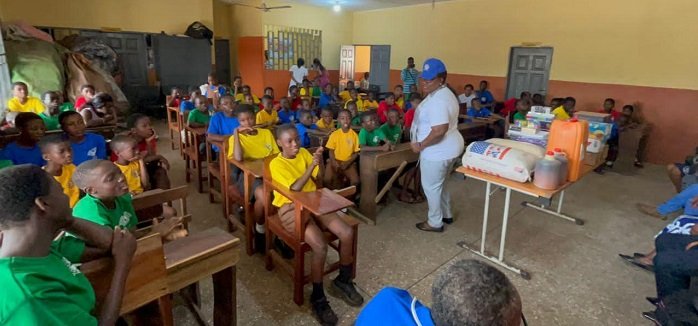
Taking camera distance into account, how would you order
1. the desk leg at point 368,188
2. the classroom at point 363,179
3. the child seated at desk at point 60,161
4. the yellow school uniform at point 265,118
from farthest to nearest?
the yellow school uniform at point 265,118
the desk leg at point 368,188
the child seated at desk at point 60,161
the classroom at point 363,179

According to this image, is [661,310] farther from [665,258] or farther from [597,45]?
Result: [597,45]

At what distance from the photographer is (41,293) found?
0.94 metres

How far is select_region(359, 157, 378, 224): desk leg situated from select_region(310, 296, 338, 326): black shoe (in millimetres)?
1460

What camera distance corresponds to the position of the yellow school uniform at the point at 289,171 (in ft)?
8.30

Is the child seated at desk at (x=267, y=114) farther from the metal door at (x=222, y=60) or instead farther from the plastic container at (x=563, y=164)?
the metal door at (x=222, y=60)

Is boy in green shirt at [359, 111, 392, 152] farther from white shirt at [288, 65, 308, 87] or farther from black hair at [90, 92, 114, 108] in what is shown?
white shirt at [288, 65, 308, 87]

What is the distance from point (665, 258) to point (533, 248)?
42.6 inches

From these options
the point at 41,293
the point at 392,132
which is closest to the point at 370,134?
the point at 392,132

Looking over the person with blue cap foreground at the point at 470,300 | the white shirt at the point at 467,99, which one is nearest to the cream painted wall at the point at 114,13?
the white shirt at the point at 467,99

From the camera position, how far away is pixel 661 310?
205cm

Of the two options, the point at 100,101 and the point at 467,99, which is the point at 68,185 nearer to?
the point at 100,101

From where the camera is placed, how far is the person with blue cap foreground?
89 cm

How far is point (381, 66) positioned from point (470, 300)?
10.7 meters

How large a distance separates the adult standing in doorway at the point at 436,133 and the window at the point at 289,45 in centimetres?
787
